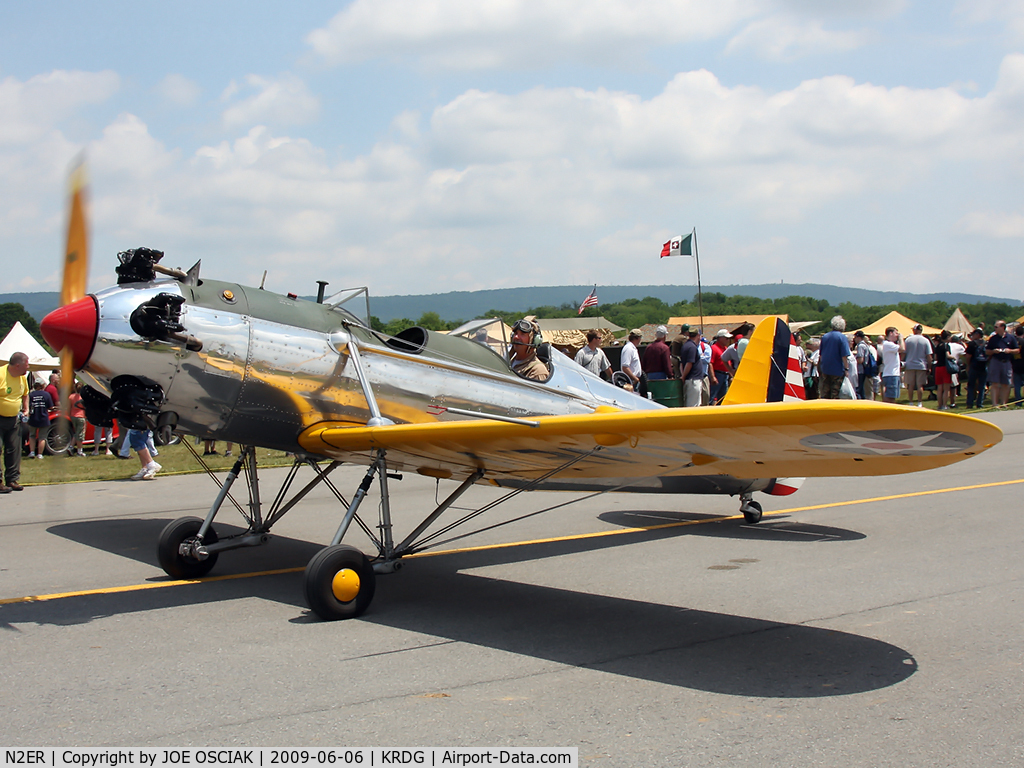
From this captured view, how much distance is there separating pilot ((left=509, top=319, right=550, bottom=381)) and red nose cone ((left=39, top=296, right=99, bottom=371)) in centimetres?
308

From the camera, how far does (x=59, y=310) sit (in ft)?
16.9

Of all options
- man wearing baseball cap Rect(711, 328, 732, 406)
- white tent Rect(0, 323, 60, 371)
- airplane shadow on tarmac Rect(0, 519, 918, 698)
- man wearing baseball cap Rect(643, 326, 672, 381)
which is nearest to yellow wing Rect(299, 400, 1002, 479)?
airplane shadow on tarmac Rect(0, 519, 918, 698)

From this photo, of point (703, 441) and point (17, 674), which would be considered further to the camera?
point (703, 441)

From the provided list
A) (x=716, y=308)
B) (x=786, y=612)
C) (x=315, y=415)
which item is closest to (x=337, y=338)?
(x=315, y=415)

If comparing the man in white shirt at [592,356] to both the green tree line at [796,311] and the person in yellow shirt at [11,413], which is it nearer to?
the person in yellow shirt at [11,413]

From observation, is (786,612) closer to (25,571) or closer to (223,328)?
(223,328)

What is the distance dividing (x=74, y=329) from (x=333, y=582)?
7.11 feet

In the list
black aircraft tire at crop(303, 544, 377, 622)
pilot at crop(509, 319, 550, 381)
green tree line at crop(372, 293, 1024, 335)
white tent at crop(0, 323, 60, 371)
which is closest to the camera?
black aircraft tire at crop(303, 544, 377, 622)

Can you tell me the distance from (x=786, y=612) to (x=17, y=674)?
4227mm

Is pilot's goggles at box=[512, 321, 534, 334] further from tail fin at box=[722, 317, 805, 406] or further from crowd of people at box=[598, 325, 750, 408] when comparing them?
crowd of people at box=[598, 325, 750, 408]

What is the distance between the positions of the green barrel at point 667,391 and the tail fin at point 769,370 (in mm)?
7855

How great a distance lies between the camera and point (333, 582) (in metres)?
5.12

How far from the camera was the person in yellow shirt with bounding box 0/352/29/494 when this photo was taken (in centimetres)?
1092

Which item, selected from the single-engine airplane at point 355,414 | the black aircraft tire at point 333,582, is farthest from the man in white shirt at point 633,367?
the black aircraft tire at point 333,582
